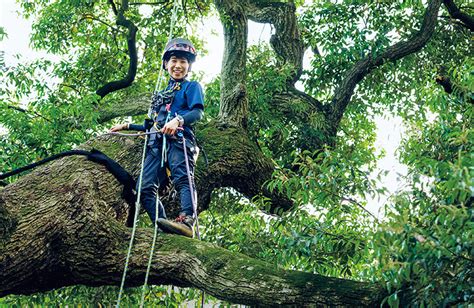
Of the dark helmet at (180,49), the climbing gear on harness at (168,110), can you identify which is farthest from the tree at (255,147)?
the dark helmet at (180,49)

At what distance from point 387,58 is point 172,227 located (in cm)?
500

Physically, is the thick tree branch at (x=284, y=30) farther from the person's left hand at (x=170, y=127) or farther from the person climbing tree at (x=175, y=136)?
the person's left hand at (x=170, y=127)

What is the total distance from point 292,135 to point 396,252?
19.6 feet

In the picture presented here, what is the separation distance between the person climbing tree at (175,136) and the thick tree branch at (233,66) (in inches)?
65.1

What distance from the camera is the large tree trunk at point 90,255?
428 cm

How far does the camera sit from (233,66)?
26.6 ft

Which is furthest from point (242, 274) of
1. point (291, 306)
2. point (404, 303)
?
point (404, 303)

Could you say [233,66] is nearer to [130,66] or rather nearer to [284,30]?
[284,30]

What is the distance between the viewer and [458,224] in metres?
3.12

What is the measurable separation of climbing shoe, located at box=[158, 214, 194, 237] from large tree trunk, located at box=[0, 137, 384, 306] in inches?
3.5

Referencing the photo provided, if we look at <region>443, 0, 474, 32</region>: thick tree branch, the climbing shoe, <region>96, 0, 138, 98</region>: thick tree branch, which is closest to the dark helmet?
the climbing shoe

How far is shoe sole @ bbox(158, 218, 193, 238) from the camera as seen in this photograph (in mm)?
4871

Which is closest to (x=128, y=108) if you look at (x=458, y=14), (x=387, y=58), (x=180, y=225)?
(x=387, y=58)

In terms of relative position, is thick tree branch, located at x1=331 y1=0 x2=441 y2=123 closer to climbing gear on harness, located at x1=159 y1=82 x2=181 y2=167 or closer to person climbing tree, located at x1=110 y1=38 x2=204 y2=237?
person climbing tree, located at x1=110 y1=38 x2=204 y2=237
